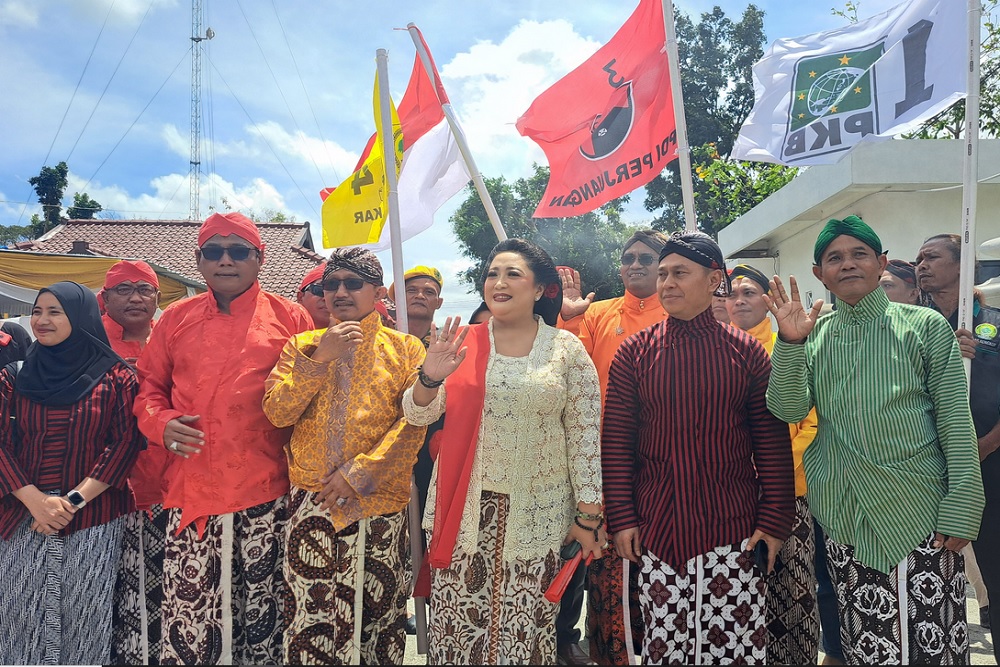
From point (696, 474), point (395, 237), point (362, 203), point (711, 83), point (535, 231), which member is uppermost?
point (711, 83)

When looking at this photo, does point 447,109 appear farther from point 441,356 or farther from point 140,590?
point 140,590

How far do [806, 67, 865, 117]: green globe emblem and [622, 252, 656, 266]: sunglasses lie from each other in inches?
51.5

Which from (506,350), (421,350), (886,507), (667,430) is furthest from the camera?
(421,350)

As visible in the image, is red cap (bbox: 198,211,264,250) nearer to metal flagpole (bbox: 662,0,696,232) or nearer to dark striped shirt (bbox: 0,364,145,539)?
dark striped shirt (bbox: 0,364,145,539)

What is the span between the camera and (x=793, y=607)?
10.3 feet

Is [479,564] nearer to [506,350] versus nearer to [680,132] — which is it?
[506,350]

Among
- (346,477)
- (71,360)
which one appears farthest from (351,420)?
(71,360)

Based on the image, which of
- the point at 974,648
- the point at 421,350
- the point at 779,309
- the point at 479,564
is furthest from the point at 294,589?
the point at 974,648

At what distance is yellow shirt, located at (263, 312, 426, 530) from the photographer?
278 cm

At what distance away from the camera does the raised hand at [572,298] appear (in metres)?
3.93

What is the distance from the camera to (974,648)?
3844 millimetres

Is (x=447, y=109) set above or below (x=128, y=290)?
above

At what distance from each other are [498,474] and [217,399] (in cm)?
126

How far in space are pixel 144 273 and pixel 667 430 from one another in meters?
3.14
